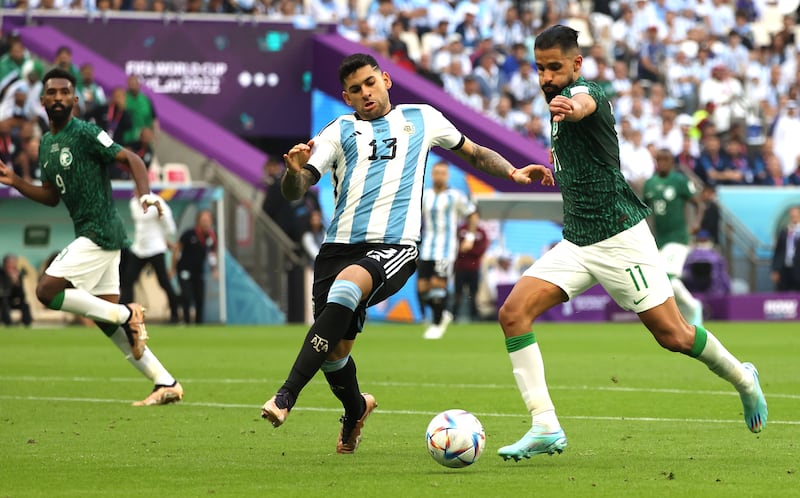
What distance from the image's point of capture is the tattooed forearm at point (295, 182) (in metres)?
8.14

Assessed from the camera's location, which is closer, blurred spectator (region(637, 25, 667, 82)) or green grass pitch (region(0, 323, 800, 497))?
green grass pitch (region(0, 323, 800, 497))

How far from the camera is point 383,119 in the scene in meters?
8.71

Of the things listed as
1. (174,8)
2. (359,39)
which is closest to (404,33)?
(359,39)

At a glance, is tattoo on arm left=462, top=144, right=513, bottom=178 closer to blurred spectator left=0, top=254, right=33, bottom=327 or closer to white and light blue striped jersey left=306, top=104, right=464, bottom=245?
white and light blue striped jersey left=306, top=104, right=464, bottom=245

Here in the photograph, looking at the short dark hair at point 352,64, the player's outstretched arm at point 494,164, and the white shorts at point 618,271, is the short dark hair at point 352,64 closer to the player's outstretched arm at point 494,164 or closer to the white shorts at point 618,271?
the player's outstretched arm at point 494,164

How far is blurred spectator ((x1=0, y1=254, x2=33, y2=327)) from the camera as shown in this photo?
2308 cm

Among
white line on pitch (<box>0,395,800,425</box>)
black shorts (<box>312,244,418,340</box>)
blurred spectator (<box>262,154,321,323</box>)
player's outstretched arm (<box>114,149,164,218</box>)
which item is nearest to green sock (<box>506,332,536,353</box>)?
black shorts (<box>312,244,418,340</box>)

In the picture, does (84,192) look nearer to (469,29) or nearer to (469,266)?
(469,266)

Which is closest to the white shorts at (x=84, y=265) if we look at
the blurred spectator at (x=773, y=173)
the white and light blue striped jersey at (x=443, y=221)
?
the white and light blue striped jersey at (x=443, y=221)

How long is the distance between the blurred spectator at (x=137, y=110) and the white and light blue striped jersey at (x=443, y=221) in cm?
534

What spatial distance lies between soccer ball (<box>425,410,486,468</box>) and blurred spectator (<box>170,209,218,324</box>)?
647 inches

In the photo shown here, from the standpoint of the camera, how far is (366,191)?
28.1ft

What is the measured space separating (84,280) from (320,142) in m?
3.79

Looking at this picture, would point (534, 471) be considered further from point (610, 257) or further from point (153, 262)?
point (153, 262)
